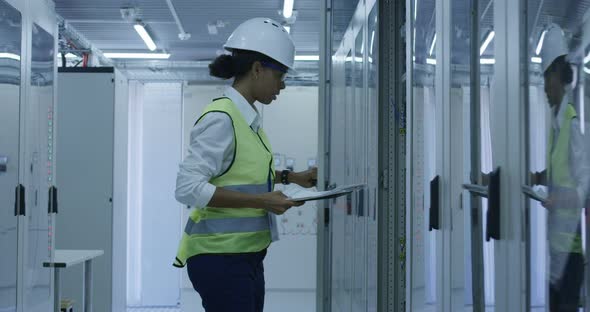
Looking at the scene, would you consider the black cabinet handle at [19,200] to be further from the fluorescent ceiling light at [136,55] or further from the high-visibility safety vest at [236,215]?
the fluorescent ceiling light at [136,55]

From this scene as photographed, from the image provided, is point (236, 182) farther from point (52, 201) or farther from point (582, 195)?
point (52, 201)

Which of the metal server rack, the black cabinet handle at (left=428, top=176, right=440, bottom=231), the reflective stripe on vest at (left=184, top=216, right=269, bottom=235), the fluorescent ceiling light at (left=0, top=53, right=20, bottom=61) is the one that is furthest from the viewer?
the fluorescent ceiling light at (left=0, top=53, right=20, bottom=61)

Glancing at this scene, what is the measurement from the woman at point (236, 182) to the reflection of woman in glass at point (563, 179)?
1167mm

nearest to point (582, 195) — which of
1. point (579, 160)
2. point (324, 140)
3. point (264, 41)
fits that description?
point (579, 160)

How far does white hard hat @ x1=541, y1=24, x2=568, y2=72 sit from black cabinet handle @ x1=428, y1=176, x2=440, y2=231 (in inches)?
33.7

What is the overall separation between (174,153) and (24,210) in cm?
595

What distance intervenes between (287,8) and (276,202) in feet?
14.2

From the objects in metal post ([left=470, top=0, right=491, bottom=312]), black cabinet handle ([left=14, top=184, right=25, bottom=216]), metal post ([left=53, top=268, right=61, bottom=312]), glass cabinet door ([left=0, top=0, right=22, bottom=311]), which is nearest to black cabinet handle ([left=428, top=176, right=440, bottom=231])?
metal post ([left=470, top=0, right=491, bottom=312])

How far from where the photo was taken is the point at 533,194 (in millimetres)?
1268

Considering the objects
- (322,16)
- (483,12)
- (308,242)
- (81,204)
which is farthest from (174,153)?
(483,12)

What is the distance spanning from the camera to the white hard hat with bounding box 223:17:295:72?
A: 94.4 inches

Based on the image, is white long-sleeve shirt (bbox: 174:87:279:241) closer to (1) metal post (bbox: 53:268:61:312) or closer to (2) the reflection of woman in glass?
(2) the reflection of woman in glass

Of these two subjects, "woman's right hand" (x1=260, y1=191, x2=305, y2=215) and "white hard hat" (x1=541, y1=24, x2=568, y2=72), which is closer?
"white hard hat" (x1=541, y1=24, x2=568, y2=72)

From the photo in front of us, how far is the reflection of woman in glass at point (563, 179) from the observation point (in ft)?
3.48
